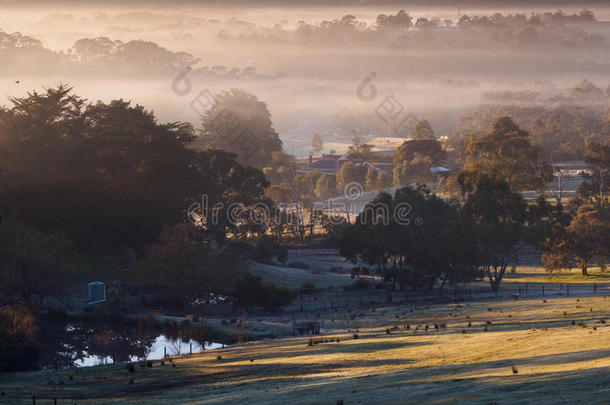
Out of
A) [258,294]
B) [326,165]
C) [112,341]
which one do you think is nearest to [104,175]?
[258,294]

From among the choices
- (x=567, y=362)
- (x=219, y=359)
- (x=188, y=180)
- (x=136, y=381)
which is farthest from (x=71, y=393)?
(x=188, y=180)

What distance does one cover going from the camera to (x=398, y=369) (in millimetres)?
32562

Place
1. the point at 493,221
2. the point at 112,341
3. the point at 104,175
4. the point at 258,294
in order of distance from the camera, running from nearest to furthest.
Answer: the point at 112,341 < the point at 258,294 < the point at 493,221 < the point at 104,175

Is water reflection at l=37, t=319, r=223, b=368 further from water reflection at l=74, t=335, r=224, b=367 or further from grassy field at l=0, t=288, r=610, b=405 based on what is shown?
grassy field at l=0, t=288, r=610, b=405

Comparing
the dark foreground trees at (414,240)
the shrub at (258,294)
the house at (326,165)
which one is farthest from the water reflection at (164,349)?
the house at (326,165)

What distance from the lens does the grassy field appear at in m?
25.7

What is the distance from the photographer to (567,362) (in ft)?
92.3

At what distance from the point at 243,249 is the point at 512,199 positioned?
21.1 meters

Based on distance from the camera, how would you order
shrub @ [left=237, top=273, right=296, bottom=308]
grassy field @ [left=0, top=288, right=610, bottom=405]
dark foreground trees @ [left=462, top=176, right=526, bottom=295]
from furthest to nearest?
dark foreground trees @ [left=462, top=176, right=526, bottom=295], shrub @ [left=237, top=273, right=296, bottom=308], grassy field @ [left=0, top=288, right=610, bottom=405]

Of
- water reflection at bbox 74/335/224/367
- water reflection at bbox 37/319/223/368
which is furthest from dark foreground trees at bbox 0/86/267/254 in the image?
water reflection at bbox 74/335/224/367

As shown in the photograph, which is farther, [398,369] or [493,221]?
[493,221]

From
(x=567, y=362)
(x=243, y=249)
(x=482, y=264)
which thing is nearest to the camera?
(x=567, y=362)

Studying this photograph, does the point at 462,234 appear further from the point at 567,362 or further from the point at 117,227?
the point at 567,362

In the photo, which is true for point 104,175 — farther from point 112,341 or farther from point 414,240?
point 112,341
